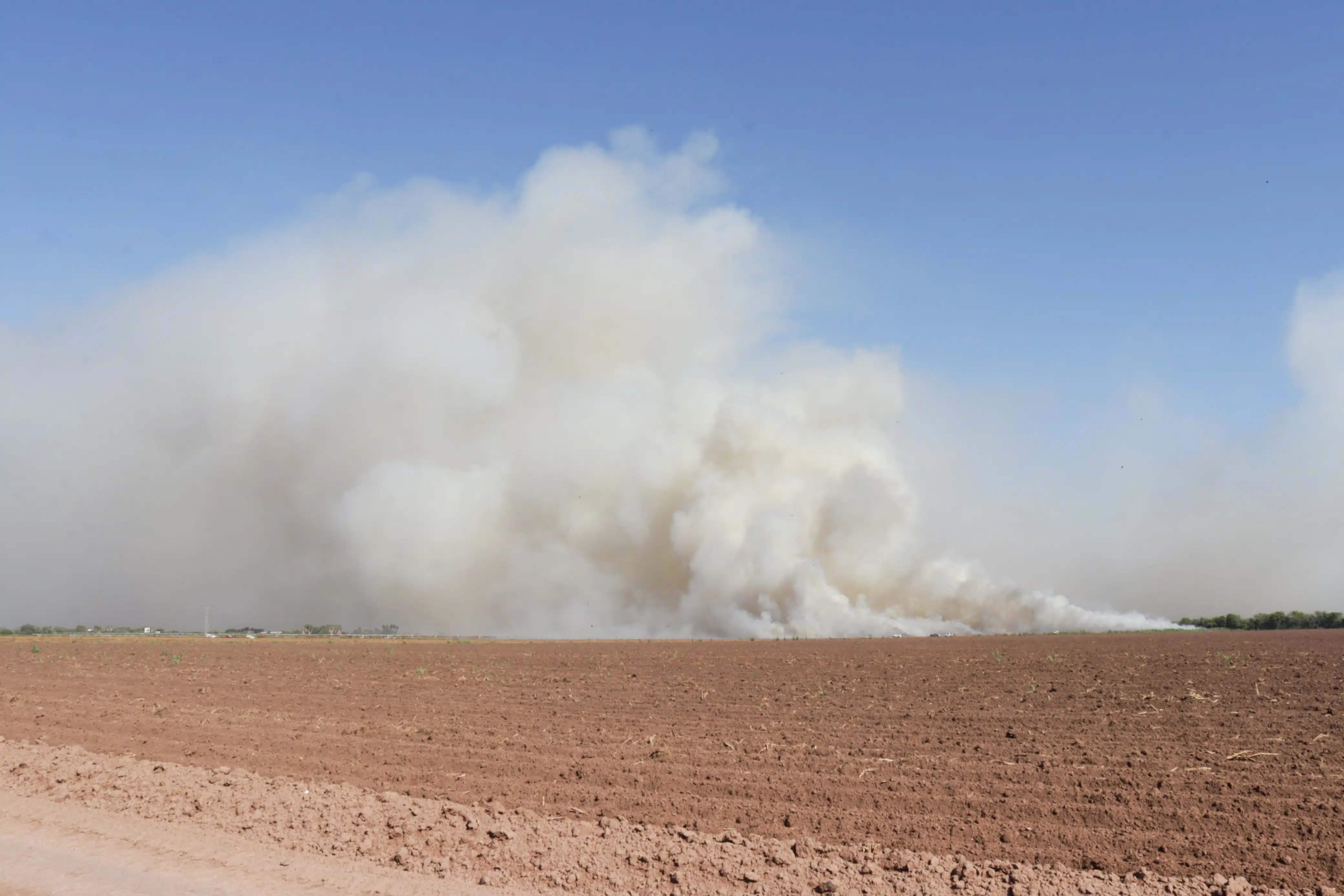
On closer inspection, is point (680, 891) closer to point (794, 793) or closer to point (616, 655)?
point (794, 793)

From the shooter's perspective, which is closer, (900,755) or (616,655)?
(900,755)

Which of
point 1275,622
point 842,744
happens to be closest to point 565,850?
point 842,744

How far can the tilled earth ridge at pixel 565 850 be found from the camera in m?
10.0

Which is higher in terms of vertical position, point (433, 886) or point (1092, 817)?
point (1092, 817)

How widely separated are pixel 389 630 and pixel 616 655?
121455 millimetres

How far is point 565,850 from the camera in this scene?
11.3 metres

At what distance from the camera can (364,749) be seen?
18.8 metres

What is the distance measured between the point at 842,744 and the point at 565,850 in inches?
334

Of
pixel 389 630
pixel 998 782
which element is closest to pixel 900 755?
pixel 998 782

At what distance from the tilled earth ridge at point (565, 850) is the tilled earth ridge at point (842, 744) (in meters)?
0.51

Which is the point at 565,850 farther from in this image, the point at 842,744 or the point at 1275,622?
the point at 1275,622

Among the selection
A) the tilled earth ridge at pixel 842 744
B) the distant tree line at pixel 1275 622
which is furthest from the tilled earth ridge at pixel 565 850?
the distant tree line at pixel 1275 622

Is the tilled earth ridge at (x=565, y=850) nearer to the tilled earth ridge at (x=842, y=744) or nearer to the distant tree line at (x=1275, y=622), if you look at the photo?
the tilled earth ridge at (x=842, y=744)

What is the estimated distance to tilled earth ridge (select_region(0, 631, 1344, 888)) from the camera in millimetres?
11906
